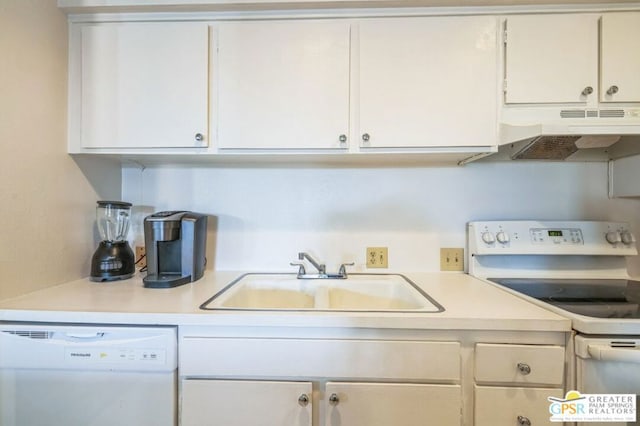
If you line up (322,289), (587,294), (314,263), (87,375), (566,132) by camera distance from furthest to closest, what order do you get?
(314,263)
(322,289)
(587,294)
(566,132)
(87,375)

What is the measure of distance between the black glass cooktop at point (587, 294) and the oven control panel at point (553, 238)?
135 mm

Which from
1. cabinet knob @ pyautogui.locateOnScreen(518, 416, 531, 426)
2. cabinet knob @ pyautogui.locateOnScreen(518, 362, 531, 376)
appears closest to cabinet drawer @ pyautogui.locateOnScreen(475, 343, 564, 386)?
cabinet knob @ pyautogui.locateOnScreen(518, 362, 531, 376)

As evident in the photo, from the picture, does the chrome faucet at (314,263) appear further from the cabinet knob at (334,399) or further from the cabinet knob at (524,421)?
the cabinet knob at (524,421)

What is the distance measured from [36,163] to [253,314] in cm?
104

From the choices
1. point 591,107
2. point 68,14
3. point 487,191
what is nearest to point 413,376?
point 487,191

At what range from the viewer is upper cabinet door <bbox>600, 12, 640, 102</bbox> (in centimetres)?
115

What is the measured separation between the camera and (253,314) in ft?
2.92

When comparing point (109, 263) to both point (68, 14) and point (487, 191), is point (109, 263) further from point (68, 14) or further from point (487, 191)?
point (487, 191)

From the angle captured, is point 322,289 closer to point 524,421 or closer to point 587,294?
point 524,421

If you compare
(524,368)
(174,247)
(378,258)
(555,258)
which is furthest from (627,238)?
(174,247)

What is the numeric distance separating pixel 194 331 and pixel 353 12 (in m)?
1.35

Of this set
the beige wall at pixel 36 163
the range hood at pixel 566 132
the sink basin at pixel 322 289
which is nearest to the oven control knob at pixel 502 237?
the range hood at pixel 566 132

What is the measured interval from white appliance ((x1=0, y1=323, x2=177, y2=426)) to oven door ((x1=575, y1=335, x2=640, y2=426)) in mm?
1217

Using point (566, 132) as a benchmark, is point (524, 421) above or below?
below
